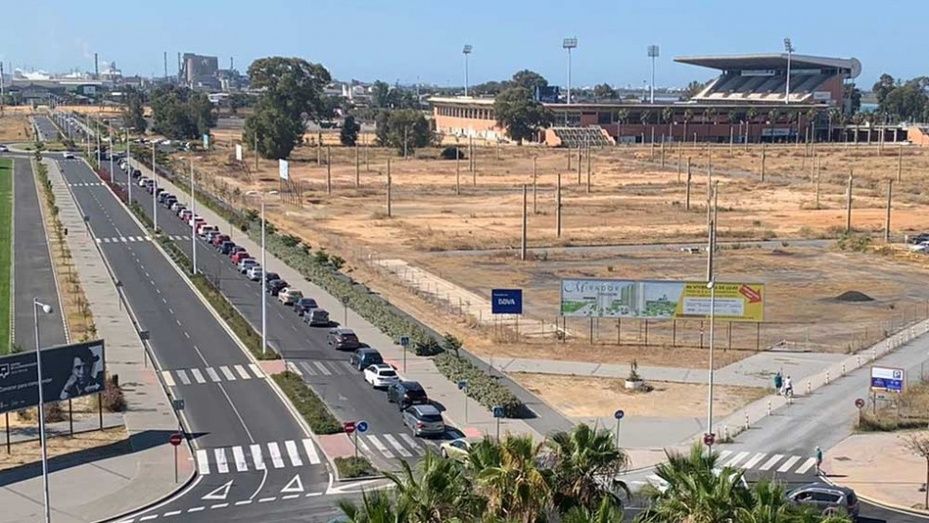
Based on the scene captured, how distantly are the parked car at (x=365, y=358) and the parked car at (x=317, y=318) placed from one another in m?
8.12

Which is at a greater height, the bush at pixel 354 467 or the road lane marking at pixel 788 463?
the bush at pixel 354 467

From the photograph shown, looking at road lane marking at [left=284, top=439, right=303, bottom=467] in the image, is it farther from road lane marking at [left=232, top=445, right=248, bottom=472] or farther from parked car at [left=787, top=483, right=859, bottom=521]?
parked car at [left=787, top=483, right=859, bottom=521]

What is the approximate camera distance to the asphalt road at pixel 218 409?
34.5 metres

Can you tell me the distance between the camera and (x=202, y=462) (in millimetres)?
36844

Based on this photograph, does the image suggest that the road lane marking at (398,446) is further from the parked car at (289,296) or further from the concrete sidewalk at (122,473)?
the parked car at (289,296)

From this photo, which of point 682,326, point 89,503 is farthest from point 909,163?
point 89,503

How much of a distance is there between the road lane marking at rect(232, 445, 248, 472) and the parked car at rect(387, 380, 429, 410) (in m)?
7.01

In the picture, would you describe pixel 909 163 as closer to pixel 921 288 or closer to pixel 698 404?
pixel 921 288

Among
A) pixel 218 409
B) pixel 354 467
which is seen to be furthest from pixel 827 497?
pixel 218 409

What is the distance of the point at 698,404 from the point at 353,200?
81.7m

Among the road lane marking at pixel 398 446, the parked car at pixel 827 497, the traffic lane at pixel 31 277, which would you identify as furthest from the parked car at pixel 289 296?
the parked car at pixel 827 497

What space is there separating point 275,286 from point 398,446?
30.0 metres

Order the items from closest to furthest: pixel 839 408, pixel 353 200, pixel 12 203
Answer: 1. pixel 839 408
2. pixel 12 203
3. pixel 353 200

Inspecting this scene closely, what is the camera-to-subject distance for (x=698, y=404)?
147ft
